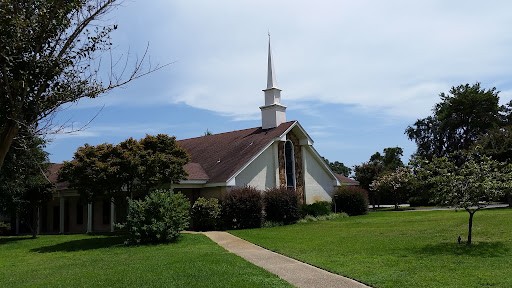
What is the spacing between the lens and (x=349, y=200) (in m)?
34.2

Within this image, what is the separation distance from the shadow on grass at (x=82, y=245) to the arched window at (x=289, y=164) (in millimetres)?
12989

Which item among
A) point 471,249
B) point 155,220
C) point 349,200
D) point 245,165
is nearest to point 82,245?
point 155,220

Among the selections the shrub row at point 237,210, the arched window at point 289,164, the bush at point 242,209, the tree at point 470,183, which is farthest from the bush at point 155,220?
the arched window at point 289,164

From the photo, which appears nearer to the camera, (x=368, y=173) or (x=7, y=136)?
(x=7, y=136)

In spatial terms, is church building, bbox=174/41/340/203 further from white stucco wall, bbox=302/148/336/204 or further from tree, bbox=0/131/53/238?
tree, bbox=0/131/53/238

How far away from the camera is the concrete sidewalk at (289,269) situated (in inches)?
387

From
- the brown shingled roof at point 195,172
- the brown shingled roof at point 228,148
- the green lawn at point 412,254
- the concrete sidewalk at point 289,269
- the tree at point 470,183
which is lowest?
the concrete sidewalk at point 289,269

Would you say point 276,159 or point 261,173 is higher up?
point 276,159

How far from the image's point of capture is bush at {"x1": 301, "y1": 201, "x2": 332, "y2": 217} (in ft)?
99.9

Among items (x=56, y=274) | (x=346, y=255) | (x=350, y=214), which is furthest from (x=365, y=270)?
(x=350, y=214)

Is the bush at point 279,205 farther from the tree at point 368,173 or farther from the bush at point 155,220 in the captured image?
the tree at point 368,173

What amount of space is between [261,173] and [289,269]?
18324 mm

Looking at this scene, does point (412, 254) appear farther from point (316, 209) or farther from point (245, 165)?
point (316, 209)

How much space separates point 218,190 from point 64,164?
9.12 metres
